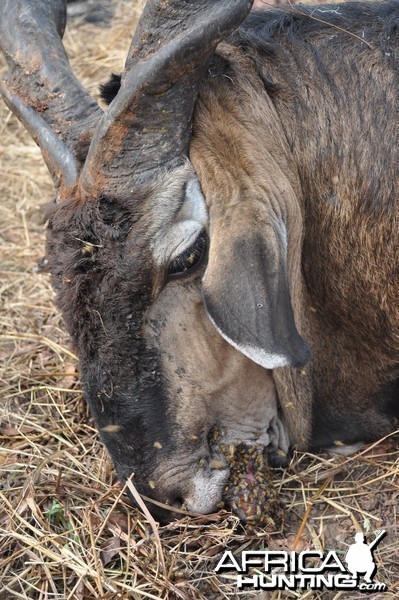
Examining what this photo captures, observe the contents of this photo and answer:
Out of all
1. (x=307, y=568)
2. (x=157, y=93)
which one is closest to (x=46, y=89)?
(x=157, y=93)

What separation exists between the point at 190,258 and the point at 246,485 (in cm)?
117

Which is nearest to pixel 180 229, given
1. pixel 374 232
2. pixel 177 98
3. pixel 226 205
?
pixel 226 205

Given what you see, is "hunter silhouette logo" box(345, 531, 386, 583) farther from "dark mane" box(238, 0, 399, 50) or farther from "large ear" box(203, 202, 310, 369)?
"dark mane" box(238, 0, 399, 50)

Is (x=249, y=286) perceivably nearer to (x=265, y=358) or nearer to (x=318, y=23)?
(x=265, y=358)

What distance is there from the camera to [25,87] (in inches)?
147

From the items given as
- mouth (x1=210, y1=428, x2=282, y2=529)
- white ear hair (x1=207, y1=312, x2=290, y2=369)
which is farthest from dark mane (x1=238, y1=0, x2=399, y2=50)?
mouth (x1=210, y1=428, x2=282, y2=529)

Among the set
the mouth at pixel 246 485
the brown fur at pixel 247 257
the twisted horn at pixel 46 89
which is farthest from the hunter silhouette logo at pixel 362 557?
the twisted horn at pixel 46 89

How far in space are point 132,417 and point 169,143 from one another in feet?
3.96

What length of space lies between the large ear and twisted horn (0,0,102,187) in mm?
727

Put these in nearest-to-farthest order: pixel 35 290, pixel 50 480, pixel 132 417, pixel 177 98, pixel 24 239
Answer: pixel 177 98 → pixel 132 417 → pixel 50 480 → pixel 35 290 → pixel 24 239

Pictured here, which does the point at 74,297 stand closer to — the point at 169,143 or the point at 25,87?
the point at 169,143

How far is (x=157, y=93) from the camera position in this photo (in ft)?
10.1

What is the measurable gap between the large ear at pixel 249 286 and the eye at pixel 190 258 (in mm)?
42

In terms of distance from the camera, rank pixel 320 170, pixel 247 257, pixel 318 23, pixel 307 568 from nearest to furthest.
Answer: pixel 247 257, pixel 307 568, pixel 320 170, pixel 318 23
